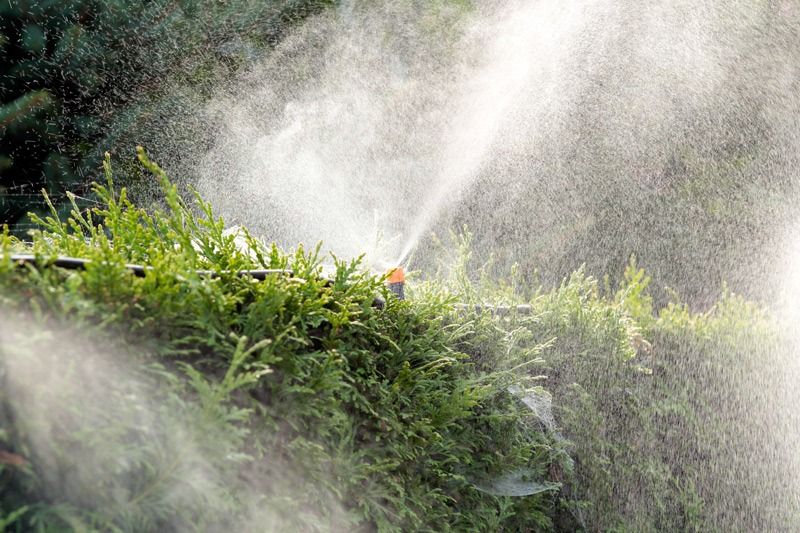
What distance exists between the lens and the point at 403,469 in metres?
2.07

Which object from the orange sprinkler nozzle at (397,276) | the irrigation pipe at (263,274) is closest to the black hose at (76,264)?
the irrigation pipe at (263,274)

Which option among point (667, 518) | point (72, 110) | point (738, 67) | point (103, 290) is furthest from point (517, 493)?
point (738, 67)

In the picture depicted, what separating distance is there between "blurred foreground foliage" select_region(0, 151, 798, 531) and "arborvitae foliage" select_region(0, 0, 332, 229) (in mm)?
4843

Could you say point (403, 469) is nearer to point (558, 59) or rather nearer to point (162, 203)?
point (162, 203)

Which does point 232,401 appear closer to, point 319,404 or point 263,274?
point 319,404

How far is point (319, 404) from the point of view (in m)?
1.81

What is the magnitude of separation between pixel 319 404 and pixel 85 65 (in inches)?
264

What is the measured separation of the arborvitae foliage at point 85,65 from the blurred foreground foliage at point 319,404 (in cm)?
484

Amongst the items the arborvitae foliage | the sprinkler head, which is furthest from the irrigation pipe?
the arborvitae foliage

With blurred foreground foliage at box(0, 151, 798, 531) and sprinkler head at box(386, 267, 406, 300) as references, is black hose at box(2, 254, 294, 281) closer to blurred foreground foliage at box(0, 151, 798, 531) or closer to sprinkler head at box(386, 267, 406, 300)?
blurred foreground foliage at box(0, 151, 798, 531)

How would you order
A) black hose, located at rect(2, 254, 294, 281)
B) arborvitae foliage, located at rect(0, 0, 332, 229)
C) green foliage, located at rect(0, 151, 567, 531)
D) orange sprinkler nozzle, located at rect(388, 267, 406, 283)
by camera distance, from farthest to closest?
arborvitae foliage, located at rect(0, 0, 332, 229), orange sprinkler nozzle, located at rect(388, 267, 406, 283), black hose, located at rect(2, 254, 294, 281), green foliage, located at rect(0, 151, 567, 531)

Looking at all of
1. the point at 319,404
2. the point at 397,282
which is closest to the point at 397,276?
the point at 397,282

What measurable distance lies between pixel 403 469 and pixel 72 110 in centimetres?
659

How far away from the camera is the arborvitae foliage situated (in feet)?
22.5
